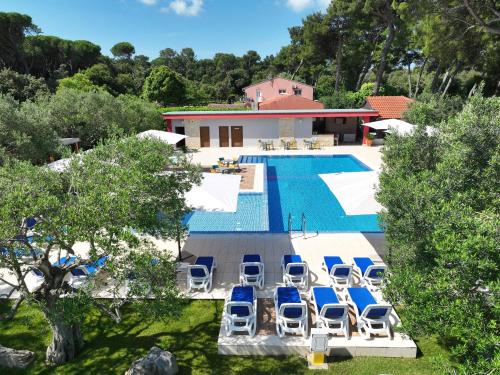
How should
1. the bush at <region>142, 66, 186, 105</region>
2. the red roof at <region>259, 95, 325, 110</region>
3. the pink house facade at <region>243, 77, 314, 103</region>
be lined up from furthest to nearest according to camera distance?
the bush at <region>142, 66, 186, 105</region> → the pink house facade at <region>243, 77, 314, 103</region> → the red roof at <region>259, 95, 325, 110</region>

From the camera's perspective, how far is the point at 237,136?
2900 cm

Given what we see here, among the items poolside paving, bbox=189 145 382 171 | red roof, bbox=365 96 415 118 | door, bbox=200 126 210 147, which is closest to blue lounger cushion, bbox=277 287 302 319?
poolside paving, bbox=189 145 382 171

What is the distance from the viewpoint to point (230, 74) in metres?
76.3

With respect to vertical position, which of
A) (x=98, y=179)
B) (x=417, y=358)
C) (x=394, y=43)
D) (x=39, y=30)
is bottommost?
(x=417, y=358)

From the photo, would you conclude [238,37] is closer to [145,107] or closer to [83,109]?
[145,107]

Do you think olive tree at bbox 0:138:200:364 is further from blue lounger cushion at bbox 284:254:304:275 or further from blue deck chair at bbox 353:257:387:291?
blue deck chair at bbox 353:257:387:291

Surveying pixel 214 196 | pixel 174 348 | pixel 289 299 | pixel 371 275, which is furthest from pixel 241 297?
pixel 371 275

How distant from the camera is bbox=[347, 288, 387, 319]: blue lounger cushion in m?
6.91

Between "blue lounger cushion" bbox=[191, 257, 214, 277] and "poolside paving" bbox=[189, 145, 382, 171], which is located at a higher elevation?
"poolside paving" bbox=[189, 145, 382, 171]

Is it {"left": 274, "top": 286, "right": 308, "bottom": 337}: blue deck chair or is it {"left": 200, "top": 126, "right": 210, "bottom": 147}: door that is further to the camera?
{"left": 200, "top": 126, "right": 210, "bottom": 147}: door

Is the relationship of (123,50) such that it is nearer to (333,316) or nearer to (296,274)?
(296,274)

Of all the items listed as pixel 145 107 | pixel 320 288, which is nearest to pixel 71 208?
pixel 320 288

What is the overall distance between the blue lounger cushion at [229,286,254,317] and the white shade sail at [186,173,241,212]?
8.27 feet

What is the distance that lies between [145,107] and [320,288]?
22.4 meters
